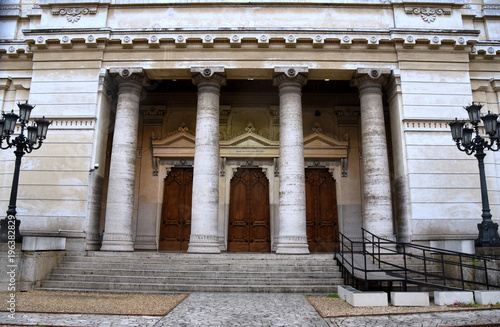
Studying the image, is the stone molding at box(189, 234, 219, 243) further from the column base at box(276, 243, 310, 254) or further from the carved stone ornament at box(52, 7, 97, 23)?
the carved stone ornament at box(52, 7, 97, 23)

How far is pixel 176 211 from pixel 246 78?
6699 millimetres

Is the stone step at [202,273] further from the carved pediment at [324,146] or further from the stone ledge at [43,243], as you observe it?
the carved pediment at [324,146]

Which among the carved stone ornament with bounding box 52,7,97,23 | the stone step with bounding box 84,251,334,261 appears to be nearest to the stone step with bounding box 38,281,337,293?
the stone step with bounding box 84,251,334,261

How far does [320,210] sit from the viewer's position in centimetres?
1734

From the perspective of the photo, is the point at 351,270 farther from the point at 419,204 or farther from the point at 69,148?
the point at 69,148

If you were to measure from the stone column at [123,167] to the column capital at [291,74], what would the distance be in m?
5.17

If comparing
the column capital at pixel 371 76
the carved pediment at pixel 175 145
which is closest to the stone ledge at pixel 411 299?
the column capital at pixel 371 76

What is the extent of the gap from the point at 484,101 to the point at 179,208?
44.3 ft

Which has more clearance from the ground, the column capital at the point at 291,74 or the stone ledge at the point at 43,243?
the column capital at the point at 291,74

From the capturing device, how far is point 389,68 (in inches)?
570

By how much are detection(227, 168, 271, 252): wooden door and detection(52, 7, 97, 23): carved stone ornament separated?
887 centimetres

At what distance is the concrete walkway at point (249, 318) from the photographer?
6.75m

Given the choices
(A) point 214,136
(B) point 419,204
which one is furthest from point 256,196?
(B) point 419,204

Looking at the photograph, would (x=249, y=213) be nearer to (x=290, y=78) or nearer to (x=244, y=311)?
(x=290, y=78)
